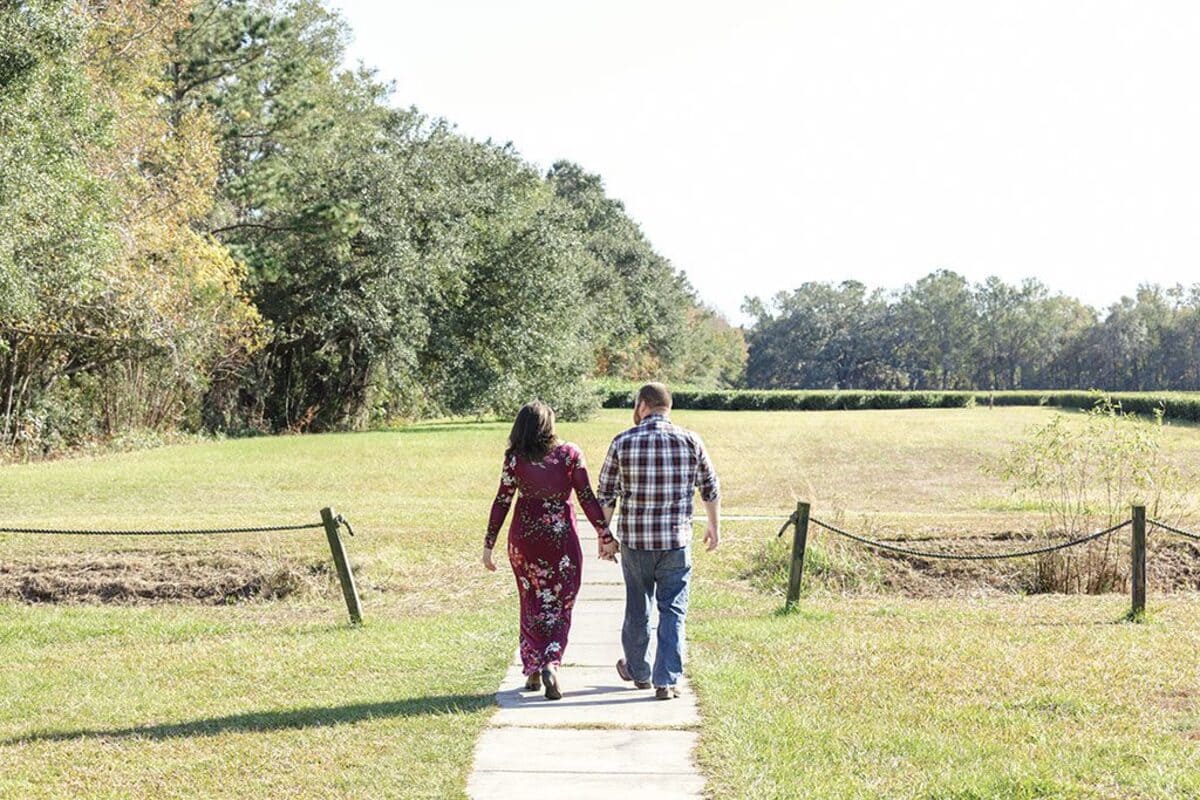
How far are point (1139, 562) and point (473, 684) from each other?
5.80 meters

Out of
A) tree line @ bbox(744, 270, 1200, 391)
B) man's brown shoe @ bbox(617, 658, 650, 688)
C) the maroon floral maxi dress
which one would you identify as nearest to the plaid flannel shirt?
the maroon floral maxi dress

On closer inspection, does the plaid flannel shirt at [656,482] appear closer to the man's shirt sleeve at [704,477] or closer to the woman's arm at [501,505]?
the man's shirt sleeve at [704,477]

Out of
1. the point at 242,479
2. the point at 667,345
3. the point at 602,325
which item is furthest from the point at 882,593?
the point at 667,345

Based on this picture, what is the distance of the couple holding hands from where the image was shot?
6.49 metres

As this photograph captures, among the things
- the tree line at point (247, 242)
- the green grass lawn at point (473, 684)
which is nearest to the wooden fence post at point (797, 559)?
the green grass lawn at point (473, 684)

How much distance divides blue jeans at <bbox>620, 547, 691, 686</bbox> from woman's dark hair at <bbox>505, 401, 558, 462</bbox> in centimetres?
75

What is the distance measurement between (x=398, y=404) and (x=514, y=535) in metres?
35.6

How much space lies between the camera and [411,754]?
5.67 metres

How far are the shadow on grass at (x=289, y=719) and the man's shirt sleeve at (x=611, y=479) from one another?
131 centimetres

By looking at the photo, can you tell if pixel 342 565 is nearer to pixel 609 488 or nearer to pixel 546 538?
pixel 546 538

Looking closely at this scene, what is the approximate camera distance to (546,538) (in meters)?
6.65

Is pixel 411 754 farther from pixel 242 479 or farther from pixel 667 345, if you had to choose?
pixel 667 345

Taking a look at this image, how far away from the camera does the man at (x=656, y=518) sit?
6488mm

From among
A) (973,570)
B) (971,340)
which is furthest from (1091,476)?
(971,340)
